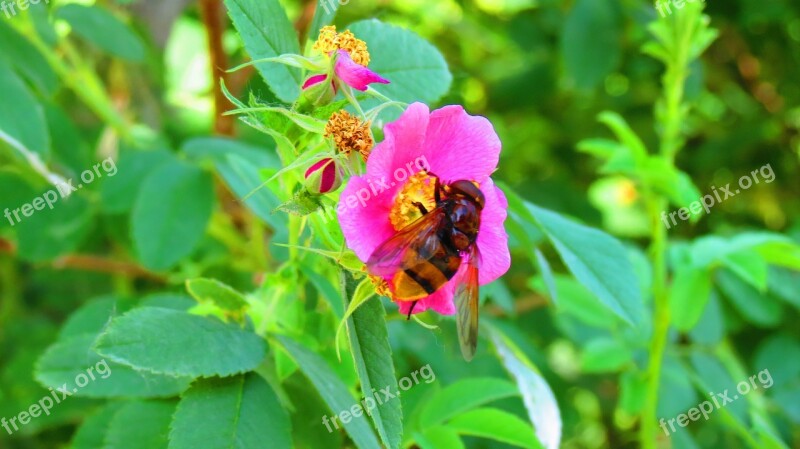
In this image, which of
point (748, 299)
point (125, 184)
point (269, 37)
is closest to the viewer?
A: point (269, 37)

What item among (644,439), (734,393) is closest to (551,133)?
(734,393)

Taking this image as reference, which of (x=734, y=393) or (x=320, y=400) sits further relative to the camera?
(x=734, y=393)

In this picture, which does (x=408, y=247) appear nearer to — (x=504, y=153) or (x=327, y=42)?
(x=327, y=42)

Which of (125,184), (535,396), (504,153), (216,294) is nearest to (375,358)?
(216,294)

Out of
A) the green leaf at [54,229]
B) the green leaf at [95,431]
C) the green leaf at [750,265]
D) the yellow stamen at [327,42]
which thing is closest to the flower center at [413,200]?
the yellow stamen at [327,42]

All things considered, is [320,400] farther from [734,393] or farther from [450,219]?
[734,393]

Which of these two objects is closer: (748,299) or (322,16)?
(322,16)
